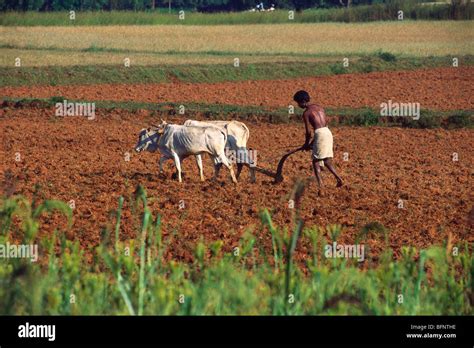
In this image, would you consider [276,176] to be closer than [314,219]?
No

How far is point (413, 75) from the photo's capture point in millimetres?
35312

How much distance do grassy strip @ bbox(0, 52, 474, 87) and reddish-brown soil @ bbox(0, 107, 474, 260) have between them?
26.2 feet

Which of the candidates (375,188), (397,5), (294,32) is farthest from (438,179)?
(397,5)

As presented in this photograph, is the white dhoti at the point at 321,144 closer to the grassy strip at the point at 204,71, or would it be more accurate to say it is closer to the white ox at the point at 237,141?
the white ox at the point at 237,141

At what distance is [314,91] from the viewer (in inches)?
1261

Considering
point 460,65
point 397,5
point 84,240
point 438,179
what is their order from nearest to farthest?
point 84,240, point 438,179, point 460,65, point 397,5

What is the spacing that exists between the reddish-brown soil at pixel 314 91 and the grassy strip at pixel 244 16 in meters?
20.1

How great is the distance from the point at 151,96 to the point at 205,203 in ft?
52.1

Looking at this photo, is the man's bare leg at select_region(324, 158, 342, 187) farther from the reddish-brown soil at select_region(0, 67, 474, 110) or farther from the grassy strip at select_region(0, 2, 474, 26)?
the grassy strip at select_region(0, 2, 474, 26)

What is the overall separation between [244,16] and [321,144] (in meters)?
46.2

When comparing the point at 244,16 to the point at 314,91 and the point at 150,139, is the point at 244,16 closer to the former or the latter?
the point at 314,91

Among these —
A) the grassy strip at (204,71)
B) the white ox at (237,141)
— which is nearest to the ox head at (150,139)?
the white ox at (237,141)

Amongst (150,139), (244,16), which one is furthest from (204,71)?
(244,16)

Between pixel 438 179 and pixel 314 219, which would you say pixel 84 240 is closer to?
pixel 314 219
